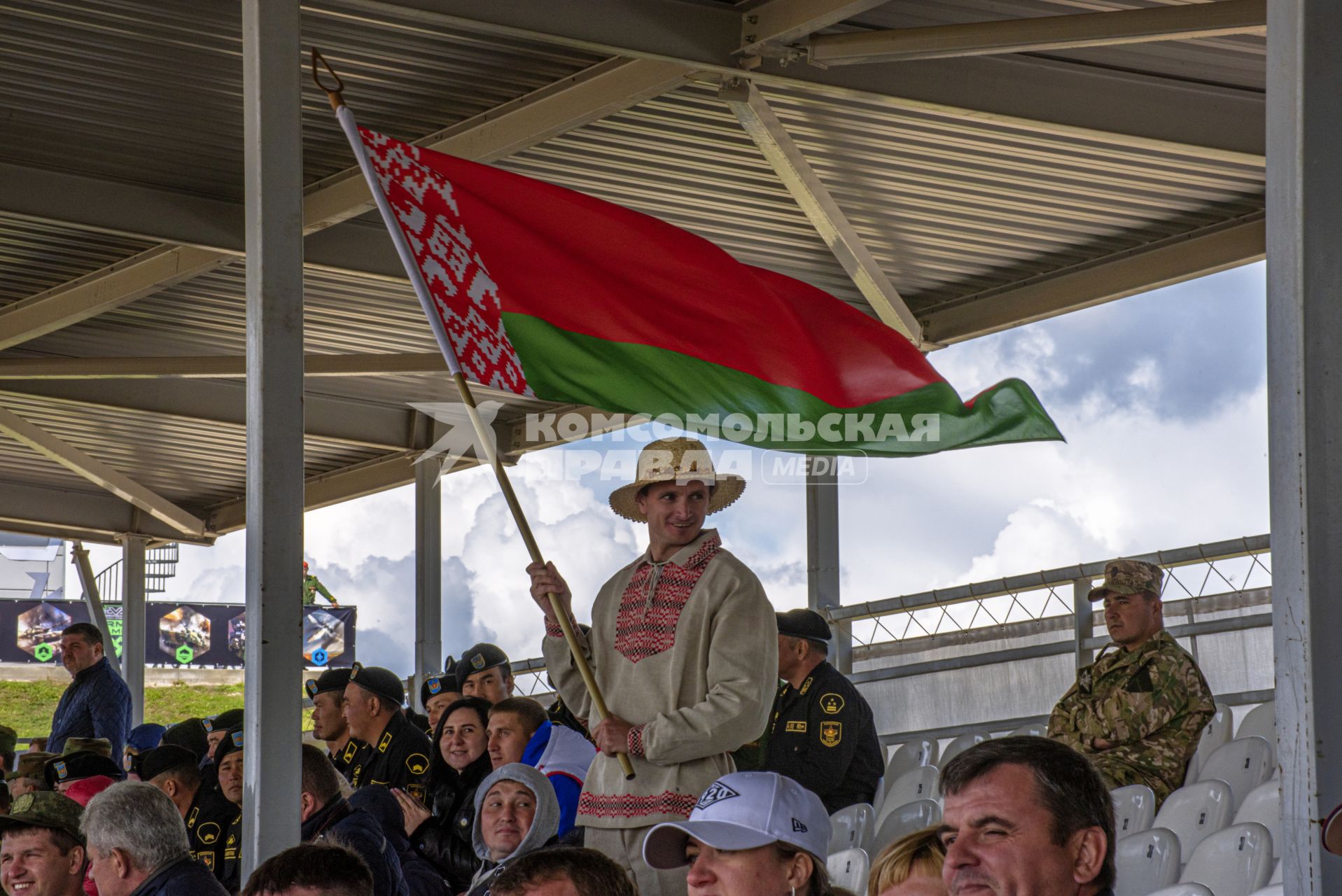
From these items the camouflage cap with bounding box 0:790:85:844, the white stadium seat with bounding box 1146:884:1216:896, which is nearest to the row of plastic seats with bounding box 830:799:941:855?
the white stadium seat with bounding box 1146:884:1216:896

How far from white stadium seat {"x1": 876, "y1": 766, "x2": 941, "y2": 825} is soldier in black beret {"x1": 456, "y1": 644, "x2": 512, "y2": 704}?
6.66ft

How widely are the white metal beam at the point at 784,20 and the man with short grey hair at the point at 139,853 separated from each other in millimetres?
4118

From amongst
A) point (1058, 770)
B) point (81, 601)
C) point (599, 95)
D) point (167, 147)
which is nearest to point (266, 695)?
point (1058, 770)

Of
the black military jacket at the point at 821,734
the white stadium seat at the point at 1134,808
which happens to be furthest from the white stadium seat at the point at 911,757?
the white stadium seat at the point at 1134,808

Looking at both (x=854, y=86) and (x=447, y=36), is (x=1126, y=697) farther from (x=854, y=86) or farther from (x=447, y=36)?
(x=447, y=36)

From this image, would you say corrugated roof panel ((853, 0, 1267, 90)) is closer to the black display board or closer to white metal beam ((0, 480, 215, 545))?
white metal beam ((0, 480, 215, 545))

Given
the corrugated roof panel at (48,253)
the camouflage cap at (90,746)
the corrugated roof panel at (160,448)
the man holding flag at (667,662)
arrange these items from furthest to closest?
the corrugated roof panel at (160,448), the corrugated roof panel at (48,253), the camouflage cap at (90,746), the man holding flag at (667,662)

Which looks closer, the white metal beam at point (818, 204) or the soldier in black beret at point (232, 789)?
the soldier in black beret at point (232, 789)

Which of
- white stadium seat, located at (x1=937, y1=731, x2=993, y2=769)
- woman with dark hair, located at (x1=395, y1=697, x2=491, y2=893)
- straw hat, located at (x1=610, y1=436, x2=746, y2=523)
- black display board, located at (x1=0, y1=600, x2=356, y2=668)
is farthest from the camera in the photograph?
black display board, located at (x1=0, y1=600, x2=356, y2=668)

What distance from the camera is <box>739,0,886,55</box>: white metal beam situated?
684 centimetres

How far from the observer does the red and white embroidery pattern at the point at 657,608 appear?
4.36 metres

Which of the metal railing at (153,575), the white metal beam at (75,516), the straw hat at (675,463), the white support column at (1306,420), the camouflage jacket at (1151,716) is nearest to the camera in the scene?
the white support column at (1306,420)

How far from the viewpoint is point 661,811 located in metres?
4.19

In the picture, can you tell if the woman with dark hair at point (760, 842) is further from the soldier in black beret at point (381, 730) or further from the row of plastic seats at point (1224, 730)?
the soldier in black beret at point (381, 730)
